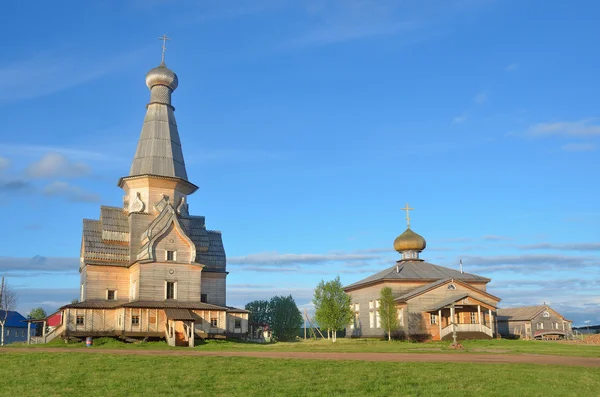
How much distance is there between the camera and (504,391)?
1289 cm

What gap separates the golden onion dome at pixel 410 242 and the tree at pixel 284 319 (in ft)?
49.0

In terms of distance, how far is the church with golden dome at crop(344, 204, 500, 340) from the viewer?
1672 inches

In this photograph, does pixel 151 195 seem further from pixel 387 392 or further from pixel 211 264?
pixel 387 392

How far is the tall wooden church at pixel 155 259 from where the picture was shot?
38656 millimetres

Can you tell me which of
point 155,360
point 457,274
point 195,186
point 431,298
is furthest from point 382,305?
point 155,360

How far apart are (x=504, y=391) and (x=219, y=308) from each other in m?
29.5

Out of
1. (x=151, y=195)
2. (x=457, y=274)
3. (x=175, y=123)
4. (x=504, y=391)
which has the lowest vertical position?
(x=504, y=391)

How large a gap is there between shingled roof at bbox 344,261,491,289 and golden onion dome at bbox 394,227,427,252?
1.45m

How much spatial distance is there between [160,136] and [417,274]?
2400 centimetres

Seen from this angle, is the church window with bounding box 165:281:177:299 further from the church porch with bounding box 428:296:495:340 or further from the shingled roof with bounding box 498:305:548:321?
the shingled roof with bounding box 498:305:548:321

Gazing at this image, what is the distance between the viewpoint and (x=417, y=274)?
161 ft

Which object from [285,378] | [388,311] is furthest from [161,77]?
[285,378]

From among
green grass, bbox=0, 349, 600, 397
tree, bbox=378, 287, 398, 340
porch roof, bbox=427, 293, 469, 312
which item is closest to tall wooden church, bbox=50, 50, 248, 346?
tree, bbox=378, 287, 398, 340

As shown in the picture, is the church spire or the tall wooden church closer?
the tall wooden church
